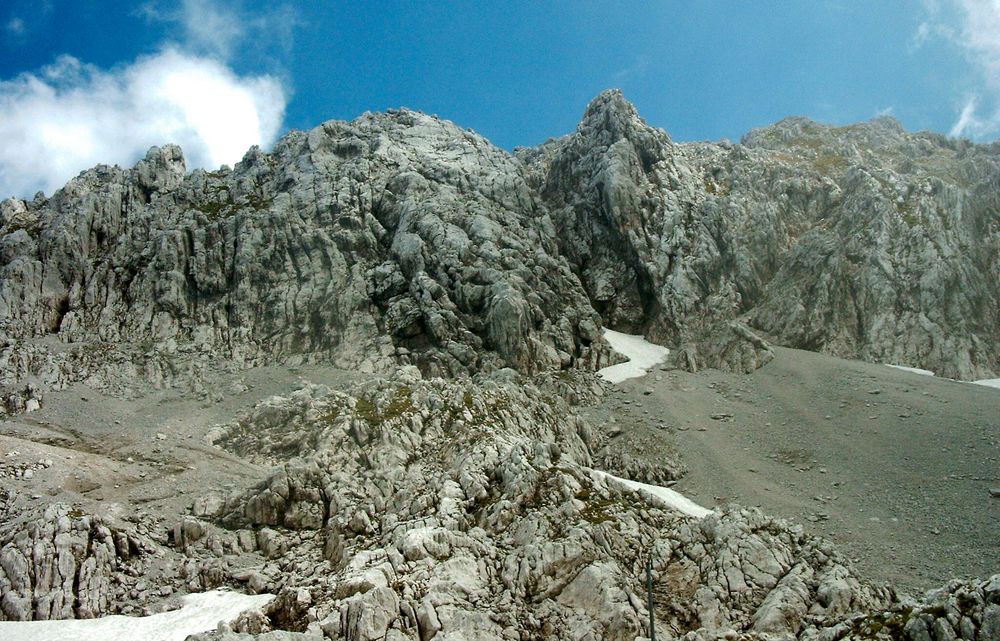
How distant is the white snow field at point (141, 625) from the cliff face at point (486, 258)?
3906cm

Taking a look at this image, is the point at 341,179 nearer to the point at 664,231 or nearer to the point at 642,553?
the point at 664,231

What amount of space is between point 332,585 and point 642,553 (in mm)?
17950

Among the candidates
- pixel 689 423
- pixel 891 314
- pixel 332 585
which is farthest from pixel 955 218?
pixel 332 585

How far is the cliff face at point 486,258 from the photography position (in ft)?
268

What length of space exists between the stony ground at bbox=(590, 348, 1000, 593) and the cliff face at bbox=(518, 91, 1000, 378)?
35.1 feet

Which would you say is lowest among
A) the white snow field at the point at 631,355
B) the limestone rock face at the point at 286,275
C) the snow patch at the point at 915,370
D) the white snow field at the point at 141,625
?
the white snow field at the point at 141,625

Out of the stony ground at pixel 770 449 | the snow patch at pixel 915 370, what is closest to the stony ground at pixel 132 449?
the stony ground at pixel 770 449

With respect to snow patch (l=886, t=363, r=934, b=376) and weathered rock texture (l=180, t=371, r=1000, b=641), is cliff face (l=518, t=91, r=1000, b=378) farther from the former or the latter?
weathered rock texture (l=180, t=371, r=1000, b=641)

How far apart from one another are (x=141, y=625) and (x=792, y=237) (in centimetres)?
9573

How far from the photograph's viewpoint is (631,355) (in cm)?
9200

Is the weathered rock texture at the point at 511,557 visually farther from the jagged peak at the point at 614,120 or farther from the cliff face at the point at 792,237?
the jagged peak at the point at 614,120

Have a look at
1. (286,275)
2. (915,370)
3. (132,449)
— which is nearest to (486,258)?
(286,275)

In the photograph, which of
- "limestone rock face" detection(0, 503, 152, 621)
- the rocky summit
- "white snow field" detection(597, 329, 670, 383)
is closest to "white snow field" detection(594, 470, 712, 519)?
the rocky summit

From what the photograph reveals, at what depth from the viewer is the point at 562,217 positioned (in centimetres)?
10912
